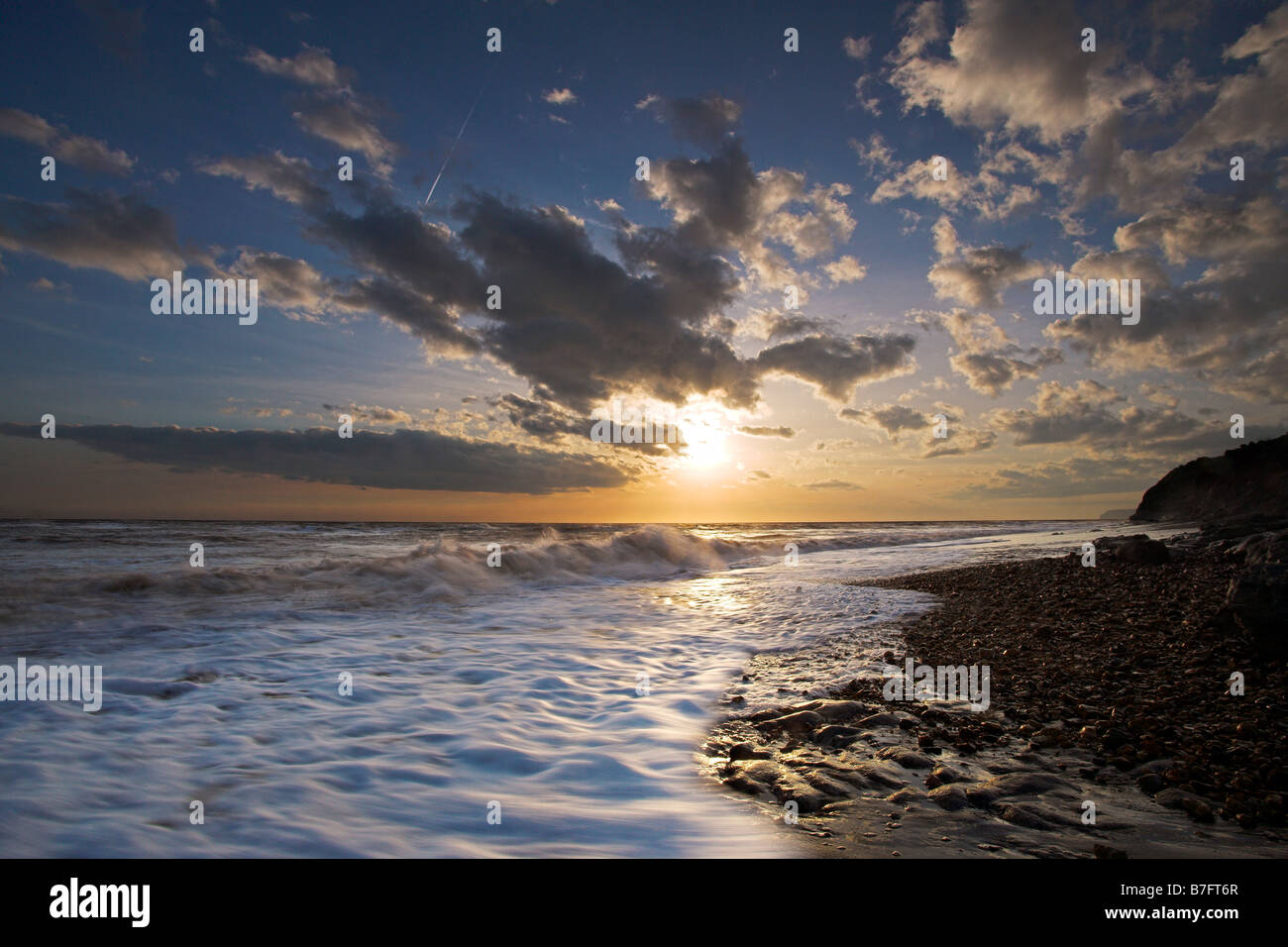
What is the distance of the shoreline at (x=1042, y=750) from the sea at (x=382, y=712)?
49cm

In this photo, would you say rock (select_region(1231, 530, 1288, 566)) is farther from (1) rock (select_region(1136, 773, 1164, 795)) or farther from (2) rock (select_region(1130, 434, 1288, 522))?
(2) rock (select_region(1130, 434, 1288, 522))

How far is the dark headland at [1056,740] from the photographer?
325 cm

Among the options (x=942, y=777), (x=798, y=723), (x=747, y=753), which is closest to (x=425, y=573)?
(x=798, y=723)

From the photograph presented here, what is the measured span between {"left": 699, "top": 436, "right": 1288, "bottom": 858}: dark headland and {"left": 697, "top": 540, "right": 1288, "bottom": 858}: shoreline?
16 millimetres

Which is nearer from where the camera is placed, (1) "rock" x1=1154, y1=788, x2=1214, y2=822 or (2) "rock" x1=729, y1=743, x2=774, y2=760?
(1) "rock" x1=1154, y1=788, x2=1214, y2=822

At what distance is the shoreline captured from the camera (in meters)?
3.22

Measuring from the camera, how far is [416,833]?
138 inches

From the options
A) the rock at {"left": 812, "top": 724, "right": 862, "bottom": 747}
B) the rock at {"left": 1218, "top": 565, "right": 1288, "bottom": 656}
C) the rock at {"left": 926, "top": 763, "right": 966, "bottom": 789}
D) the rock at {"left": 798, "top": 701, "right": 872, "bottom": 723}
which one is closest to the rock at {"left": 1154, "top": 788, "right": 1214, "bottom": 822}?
the rock at {"left": 926, "top": 763, "right": 966, "bottom": 789}

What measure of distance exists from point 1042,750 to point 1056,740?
0.24 meters

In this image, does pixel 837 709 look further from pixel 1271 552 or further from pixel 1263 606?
pixel 1271 552

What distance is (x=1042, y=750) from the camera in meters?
4.43
